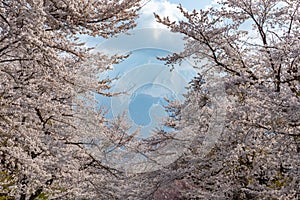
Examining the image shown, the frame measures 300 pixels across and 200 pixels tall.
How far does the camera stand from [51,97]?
11.5ft

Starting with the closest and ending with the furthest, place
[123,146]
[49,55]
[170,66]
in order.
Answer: [49,55], [170,66], [123,146]

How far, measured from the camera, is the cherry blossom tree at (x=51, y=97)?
8.46ft

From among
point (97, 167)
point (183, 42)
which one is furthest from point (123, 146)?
point (183, 42)

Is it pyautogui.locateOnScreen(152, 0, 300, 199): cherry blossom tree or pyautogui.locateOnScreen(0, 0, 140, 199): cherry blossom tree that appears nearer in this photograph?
pyautogui.locateOnScreen(0, 0, 140, 199): cherry blossom tree

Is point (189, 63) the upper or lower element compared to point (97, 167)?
upper

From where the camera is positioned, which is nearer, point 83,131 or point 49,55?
point 49,55

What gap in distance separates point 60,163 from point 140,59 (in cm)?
189

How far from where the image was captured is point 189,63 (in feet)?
17.8

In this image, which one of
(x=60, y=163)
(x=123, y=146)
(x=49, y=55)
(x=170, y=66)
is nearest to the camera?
(x=49, y=55)

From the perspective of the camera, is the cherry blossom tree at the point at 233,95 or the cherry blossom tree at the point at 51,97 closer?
the cherry blossom tree at the point at 51,97

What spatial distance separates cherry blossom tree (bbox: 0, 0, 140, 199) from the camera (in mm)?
2580

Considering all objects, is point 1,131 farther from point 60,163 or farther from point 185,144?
point 185,144

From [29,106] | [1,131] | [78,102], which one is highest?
[78,102]

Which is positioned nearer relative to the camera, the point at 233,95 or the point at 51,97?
the point at 51,97
